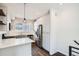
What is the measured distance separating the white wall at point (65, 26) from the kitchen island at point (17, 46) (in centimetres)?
48

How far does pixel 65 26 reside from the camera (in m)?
1.57

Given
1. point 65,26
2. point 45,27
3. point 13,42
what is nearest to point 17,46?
point 13,42

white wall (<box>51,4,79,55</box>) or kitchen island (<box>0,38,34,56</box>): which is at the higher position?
white wall (<box>51,4,79,55</box>)

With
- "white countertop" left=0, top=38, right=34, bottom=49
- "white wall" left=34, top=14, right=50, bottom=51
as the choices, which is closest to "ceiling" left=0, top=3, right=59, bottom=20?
"white wall" left=34, top=14, right=50, bottom=51

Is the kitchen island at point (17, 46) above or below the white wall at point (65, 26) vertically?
below

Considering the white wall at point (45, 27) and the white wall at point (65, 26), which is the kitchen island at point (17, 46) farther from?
the white wall at point (65, 26)

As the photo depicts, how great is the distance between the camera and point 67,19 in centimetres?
155

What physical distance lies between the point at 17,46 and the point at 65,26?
0.89m

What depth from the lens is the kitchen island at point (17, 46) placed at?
1.57 meters

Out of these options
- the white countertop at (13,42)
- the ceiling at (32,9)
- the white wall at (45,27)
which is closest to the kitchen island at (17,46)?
the white countertop at (13,42)

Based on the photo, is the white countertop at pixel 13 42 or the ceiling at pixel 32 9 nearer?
the ceiling at pixel 32 9

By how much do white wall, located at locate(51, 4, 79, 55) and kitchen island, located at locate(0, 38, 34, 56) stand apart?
48 centimetres

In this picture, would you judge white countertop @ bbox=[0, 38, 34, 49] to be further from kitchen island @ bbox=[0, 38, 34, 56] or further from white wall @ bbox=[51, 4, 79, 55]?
white wall @ bbox=[51, 4, 79, 55]

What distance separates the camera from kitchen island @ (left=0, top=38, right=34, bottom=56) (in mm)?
1565
